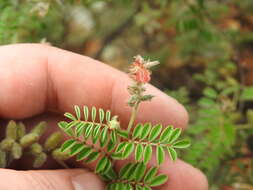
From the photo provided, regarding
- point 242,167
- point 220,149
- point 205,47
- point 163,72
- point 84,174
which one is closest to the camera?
point 84,174

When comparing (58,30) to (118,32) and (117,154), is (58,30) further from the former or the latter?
(117,154)

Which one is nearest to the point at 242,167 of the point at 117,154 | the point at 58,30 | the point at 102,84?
the point at 102,84

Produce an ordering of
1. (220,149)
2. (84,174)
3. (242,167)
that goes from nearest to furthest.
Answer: (84,174) < (220,149) < (242,167)

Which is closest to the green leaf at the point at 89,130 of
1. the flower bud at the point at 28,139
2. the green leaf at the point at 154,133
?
the green leaf at the point at 154,133

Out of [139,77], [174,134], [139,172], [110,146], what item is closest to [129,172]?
[139,172]

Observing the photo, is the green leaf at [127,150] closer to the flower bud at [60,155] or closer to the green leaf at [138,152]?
the green leaf at [138,152]

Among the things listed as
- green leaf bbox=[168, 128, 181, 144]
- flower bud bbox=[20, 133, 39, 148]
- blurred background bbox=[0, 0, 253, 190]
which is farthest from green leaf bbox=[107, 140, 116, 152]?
blurred background bbox=[0, 0, 253, 190]

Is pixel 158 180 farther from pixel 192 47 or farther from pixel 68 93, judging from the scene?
pixel 192 47
